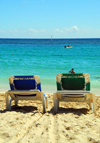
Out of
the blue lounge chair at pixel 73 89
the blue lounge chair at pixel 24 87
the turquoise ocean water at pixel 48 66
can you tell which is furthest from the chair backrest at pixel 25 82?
the turquoise ocean water at pixel 48 66

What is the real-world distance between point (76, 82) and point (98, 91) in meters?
4.33

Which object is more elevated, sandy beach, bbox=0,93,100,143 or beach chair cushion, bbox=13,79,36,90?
beach chair cushion, bbox=13,79,36,90

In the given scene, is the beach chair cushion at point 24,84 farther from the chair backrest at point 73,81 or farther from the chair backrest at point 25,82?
the chair backrest at point 73,81

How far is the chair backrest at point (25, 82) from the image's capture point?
5.27m

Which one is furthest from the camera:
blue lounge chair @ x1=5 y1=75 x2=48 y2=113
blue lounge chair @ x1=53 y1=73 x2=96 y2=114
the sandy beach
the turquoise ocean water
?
the turquoise ocean water

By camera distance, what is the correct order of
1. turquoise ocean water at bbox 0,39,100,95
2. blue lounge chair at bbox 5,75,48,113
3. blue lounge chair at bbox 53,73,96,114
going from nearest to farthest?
1. blue lounge chair at bbox 53,73,96,114
2. blue lounge chair at bbox 5,75,48,113
3. turquoise ocean water at bbox 0,39,100,95

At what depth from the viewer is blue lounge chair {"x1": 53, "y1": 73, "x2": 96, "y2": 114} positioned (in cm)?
501

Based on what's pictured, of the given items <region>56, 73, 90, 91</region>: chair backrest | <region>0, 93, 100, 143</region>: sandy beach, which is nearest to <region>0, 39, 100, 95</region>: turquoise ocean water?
<region>56, 73, 90, 91</region>: chair backrest

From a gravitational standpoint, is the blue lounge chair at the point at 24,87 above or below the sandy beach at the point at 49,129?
above

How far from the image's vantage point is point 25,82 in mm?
5312

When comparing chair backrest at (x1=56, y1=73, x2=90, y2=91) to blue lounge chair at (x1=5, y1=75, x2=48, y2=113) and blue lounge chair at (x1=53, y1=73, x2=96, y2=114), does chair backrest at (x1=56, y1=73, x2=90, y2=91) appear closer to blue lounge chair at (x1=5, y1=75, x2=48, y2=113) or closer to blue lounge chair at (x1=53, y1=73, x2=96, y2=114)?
blue lounge chair at (x1=53, y1=73, x2=96, y2=114)

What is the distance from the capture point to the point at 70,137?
3176 mm

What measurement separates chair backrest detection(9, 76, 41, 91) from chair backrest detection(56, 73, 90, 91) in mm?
551

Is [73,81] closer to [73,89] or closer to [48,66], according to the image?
[73,89]
